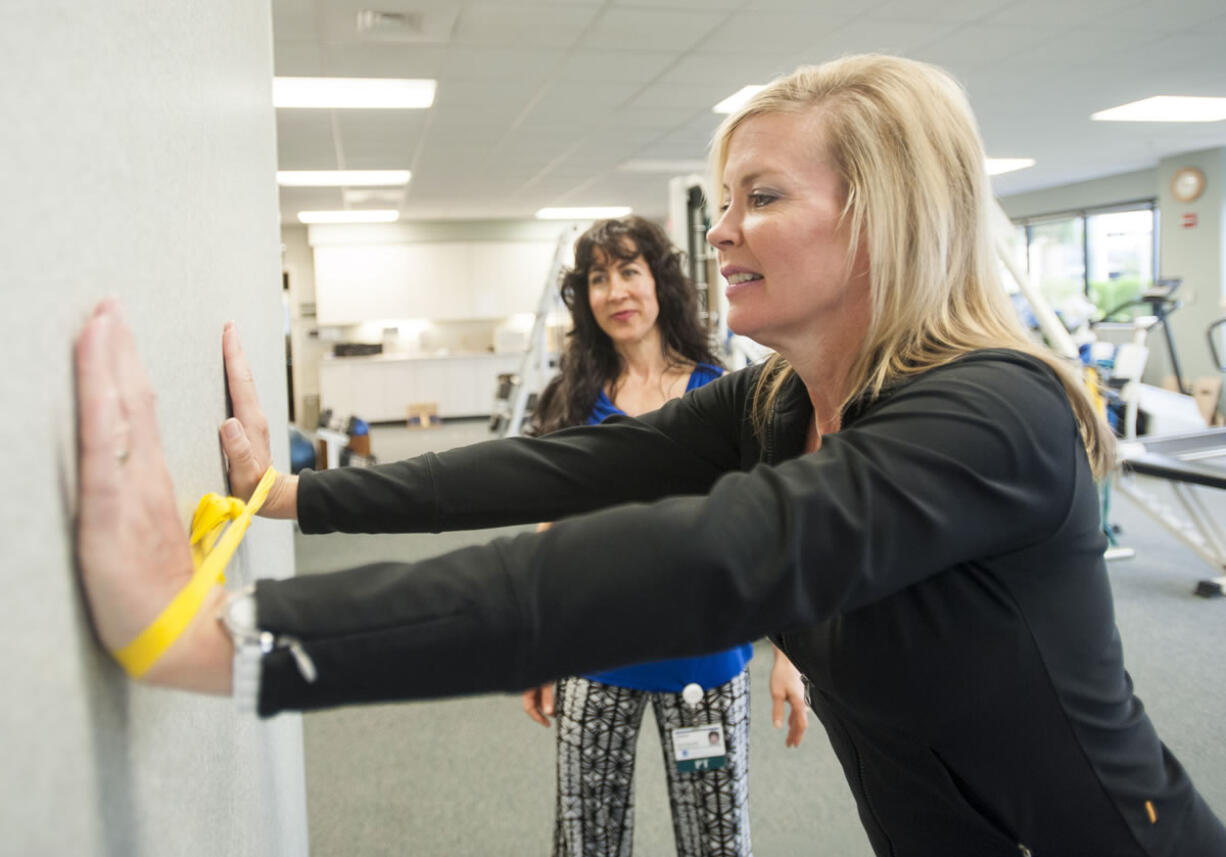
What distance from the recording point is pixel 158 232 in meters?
0.64

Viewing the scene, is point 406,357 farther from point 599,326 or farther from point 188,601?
point 188,601

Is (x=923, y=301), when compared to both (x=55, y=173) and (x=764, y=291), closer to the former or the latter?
(x=764, y=291)

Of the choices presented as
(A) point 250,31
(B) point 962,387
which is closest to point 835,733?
(B) point 962,387

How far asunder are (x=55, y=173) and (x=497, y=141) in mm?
7382

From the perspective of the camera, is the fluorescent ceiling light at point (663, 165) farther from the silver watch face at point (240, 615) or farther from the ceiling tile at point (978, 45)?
the silver watch face at point (240, 615)

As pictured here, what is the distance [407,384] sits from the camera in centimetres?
1292

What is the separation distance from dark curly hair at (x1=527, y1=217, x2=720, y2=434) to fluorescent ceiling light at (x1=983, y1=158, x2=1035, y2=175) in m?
7.91

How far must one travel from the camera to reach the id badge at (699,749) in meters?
1.64

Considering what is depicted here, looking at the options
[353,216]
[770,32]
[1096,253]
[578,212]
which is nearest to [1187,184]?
[1096,253]

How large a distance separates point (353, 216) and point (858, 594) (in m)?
12.5

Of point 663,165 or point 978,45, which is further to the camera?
point 663,165

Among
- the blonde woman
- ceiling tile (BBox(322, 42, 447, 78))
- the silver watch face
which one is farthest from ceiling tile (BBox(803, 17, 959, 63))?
the silver watch face

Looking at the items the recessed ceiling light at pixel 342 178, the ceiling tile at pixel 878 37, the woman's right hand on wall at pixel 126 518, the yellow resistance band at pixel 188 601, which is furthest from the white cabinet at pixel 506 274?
the woman's right hand on wall at pixel 126 518

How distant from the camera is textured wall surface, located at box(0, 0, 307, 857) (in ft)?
1.26
